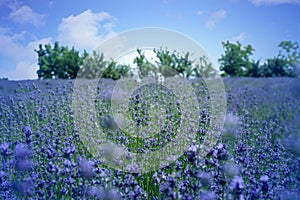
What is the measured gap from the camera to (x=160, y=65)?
23.0 feet

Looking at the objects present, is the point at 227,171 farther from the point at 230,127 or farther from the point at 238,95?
the point at 238,95

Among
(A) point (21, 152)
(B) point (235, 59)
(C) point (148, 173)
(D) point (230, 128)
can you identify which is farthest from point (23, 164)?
(B) point (235, 59)

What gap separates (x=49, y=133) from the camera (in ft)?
10.3

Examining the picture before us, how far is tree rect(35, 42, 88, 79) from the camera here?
30.2ft

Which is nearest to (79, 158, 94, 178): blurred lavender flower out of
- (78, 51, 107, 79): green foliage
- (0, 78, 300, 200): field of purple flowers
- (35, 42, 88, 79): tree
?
(0, 78, 300, 200): field of purple flowers

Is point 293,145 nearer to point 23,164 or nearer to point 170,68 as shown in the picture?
point 23,164

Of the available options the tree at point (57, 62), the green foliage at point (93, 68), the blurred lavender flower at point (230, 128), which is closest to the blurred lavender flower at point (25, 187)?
the blurred lavender flower at point (230, 128)

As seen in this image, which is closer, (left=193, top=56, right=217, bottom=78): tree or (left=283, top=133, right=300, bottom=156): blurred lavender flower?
(left=283, top=133, right=300, bottom=156): blurred lavender flower

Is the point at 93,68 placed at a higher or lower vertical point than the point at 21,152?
higher

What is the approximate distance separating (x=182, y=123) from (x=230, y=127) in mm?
406

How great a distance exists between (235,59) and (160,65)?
533 centimetres

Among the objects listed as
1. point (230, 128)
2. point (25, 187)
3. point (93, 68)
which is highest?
point (93, 68)

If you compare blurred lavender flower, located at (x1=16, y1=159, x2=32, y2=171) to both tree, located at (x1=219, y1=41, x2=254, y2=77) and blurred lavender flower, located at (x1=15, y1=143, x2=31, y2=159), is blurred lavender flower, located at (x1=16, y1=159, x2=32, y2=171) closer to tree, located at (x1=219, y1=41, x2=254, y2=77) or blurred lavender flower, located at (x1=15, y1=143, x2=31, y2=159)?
blurred lavender flower, located at (x1=15, y1=143, x2=31, y2=159)

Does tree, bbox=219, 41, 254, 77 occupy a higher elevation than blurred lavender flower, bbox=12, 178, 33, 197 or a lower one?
higher
